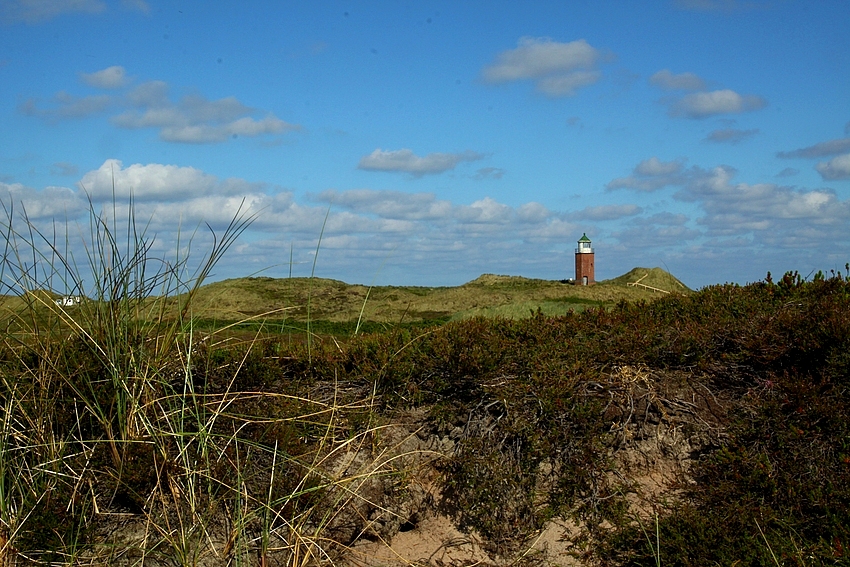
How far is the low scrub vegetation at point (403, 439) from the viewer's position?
173 inches

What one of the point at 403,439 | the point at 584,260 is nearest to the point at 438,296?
the point at 584,260

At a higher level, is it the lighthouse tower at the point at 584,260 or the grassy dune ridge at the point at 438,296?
the lighthouse tower at the point at 584,260

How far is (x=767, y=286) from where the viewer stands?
7.15 m

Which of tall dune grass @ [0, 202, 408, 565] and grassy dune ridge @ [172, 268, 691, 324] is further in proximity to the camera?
grassy dune ridge @ [172, 268, 691, 324]

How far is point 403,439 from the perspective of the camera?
5297mm

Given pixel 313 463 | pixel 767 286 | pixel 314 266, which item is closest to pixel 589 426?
pixel 313 463

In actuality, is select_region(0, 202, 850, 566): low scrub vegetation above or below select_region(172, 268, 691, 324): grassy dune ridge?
below

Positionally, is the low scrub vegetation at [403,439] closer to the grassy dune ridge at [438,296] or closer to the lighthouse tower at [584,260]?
the grassy dune ridge at [438,296]

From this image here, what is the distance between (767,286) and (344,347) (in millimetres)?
3981

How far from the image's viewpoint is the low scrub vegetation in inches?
173

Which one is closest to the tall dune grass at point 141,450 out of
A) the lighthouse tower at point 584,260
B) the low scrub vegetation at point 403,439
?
the low scrub vegetation at point 403,439

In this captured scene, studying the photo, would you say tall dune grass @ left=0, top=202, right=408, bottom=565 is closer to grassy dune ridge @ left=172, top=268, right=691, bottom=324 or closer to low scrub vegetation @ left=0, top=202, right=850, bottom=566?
low scrub vegetation @ left=0, top=202, right=850, bottom=566

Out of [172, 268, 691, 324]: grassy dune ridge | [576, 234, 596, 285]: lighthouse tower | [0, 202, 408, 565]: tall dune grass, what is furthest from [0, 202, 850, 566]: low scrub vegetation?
[576, 234, 596, 285]: lighthouse tower

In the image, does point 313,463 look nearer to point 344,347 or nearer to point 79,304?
point 344,347
